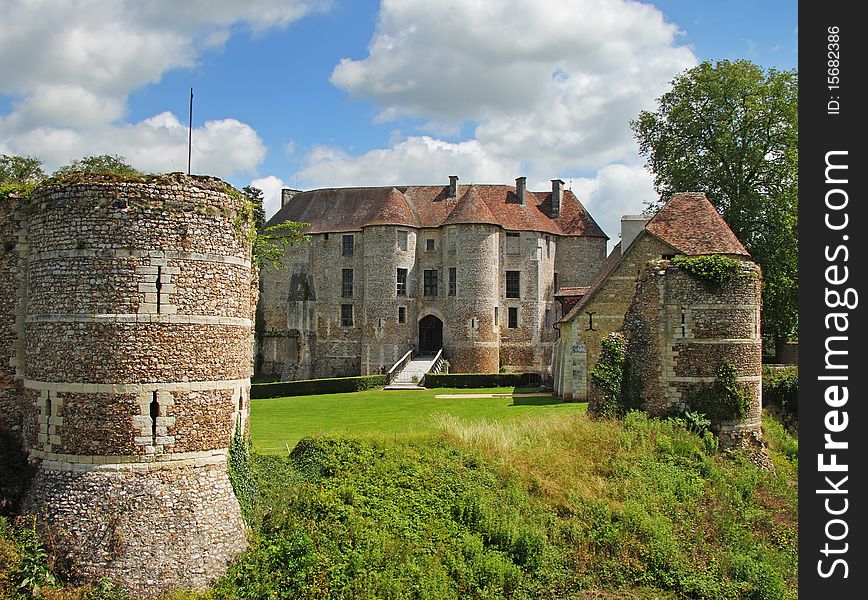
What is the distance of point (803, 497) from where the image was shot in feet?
38.7

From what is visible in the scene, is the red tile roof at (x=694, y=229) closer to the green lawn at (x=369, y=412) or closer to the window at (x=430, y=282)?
the green lawn at (x=369, y=412)

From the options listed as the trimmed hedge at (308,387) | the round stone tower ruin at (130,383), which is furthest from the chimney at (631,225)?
the round stone tower ruin at (130,383)

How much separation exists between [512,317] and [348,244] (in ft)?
37.9

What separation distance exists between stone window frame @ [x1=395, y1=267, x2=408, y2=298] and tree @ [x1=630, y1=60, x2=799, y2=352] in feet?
54.8

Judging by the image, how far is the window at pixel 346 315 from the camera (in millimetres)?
45938

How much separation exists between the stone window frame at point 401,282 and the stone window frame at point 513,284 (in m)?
6.42

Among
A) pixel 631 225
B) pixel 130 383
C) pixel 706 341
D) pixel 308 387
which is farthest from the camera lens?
pixel 308 387

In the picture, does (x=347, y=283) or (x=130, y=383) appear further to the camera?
(x=347, y=283)

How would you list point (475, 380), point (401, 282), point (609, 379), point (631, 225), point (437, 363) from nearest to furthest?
1. point (609, 379)
2. point (631, 225)
3. point (475, 380)
4. point (437, 363)
5. point (401, 282)

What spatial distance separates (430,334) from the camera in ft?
151

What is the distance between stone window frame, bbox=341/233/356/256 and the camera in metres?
46.2

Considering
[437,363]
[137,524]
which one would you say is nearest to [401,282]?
[437,363]

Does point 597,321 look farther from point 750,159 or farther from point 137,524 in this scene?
point 137,524

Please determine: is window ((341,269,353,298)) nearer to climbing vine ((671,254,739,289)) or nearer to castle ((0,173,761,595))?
climbing vine ((671,254,739,289))
